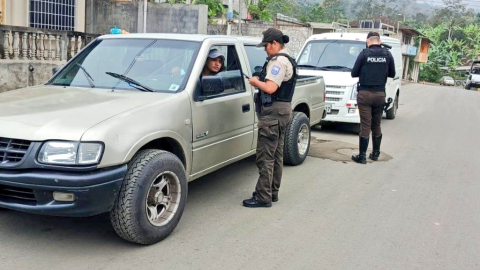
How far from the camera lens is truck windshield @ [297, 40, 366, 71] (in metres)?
10.2

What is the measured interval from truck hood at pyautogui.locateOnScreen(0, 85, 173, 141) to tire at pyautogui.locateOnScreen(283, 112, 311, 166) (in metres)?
2.60

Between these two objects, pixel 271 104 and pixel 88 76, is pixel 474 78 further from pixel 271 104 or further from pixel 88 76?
pixel 88 76

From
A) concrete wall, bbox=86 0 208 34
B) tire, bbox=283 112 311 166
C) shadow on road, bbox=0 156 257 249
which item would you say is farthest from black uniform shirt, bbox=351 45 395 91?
concrete wall, bbox=86 0 208 34

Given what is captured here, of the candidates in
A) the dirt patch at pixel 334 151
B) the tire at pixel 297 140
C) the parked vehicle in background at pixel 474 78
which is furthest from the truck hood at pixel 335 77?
the parked vehicle in background at pixel 474 78

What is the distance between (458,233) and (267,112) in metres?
2.17

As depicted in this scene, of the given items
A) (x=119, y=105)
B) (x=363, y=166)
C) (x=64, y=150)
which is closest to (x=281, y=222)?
(x=119, y=105)

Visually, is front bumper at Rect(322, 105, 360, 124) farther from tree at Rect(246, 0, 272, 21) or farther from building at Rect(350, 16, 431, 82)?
building at Rect(350, 16, 431, 82)

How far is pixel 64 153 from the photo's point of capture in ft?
11.7

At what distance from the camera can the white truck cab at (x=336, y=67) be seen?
957 cm

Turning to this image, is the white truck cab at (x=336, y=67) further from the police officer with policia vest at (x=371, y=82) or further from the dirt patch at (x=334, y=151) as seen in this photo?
the police officer with policia vest at (x=371, y=82)

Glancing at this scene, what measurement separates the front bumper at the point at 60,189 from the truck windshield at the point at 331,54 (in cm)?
726

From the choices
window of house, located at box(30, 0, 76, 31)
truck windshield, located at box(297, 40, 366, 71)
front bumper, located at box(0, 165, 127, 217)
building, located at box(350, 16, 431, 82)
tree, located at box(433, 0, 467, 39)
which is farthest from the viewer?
tree, located at box(433, 0, 467, 39)

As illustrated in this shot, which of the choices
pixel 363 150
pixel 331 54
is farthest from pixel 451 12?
pixel 363 150

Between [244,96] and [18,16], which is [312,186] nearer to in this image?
[244,96]
